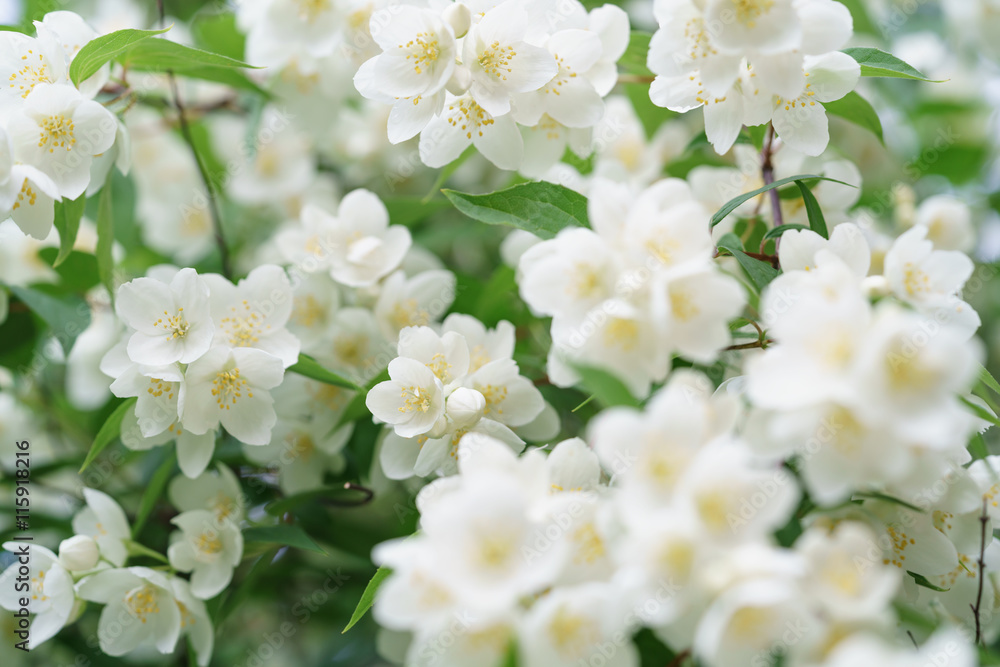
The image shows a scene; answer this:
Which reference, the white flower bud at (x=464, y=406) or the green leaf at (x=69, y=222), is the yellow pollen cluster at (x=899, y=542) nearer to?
the white flower bud at (x=464, y=406)

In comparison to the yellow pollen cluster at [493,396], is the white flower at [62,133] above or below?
above

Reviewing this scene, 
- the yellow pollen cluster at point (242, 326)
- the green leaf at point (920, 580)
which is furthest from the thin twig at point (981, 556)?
the yellow pollen cluster at point (242, 326)

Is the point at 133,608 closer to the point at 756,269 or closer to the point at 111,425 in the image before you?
the point at 111,425

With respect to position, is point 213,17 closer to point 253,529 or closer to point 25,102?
point 25,102

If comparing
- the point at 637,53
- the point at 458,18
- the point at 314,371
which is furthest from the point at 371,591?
the point at 637,53

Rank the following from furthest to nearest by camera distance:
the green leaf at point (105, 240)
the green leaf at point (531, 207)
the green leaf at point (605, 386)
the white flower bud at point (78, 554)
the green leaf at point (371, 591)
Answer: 1. the green leaf at point (105, 240)
2. the white flower bud at point (78, 554)
3. the green leaf at point (531, 207)
4. the green leaf at point (371, 591)
5. the green leaf at point (605, 386)

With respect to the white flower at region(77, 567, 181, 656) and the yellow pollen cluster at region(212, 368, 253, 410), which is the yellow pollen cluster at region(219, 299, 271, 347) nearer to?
the yellow pollen cluster at region(212, 368, 253, 410)

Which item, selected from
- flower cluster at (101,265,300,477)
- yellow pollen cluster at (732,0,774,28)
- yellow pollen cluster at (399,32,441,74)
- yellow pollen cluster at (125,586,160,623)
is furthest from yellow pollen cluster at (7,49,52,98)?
yellow pollen cluster at (732,0,774,28)
